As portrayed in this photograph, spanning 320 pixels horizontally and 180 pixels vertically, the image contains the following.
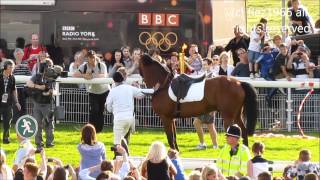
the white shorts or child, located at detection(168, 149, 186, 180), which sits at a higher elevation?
the white shorts

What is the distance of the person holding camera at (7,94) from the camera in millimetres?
24953

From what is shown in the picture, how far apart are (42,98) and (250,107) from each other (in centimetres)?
426

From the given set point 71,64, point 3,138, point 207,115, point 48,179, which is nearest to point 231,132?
point 48,179

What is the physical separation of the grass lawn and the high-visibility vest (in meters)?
5.30

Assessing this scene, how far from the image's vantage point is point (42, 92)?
78.3 ft

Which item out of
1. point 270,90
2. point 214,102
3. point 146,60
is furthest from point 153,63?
point 270,90

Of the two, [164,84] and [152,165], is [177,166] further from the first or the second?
[164,84]

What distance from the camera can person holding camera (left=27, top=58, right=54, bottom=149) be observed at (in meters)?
23.9

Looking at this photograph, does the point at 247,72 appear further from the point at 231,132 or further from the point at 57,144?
the point at 231,132

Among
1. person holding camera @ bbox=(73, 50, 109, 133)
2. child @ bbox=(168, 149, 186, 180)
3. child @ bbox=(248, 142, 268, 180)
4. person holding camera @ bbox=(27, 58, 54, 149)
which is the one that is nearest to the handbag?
person holding camera @ bbox=(27, 58, 54, 149)

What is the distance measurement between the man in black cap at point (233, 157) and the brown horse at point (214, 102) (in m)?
5.00

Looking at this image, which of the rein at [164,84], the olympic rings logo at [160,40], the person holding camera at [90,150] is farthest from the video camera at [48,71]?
the person holding camera at [90,150]

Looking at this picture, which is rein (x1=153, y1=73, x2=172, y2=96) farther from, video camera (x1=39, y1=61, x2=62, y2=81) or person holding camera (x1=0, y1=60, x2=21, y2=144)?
person holding camera (x1=0, y1=60, x2=21, y2=144)

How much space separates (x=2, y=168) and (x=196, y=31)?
13.1 meters
